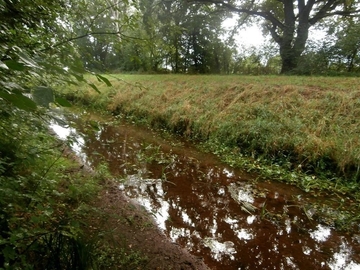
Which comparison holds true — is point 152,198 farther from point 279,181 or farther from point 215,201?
point 279,181

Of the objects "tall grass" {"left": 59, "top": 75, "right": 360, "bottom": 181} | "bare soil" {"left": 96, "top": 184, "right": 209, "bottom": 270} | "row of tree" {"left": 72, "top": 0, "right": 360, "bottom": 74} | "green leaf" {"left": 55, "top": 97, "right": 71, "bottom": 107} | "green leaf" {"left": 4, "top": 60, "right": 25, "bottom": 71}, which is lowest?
"bare soil" {"left": 96, "top": 184, "right": 209, "bottom": 270}

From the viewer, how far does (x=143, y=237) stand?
9.05 feet

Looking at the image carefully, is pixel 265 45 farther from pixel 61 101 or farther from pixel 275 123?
pixel 61 101

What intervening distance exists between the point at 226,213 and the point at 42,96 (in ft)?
11.3

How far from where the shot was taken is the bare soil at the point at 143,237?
2.49 m

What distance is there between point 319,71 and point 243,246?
32.6ft

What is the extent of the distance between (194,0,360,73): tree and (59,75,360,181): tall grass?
164 inches

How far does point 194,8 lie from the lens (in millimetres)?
13711

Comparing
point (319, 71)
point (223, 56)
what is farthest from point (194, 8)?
point (319, 71)

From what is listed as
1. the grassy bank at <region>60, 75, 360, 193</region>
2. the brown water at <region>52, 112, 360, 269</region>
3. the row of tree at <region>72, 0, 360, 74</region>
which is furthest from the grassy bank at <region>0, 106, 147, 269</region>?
the row of tree at <region>72, 0, 360, 74</region>

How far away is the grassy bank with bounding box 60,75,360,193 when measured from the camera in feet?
15.7

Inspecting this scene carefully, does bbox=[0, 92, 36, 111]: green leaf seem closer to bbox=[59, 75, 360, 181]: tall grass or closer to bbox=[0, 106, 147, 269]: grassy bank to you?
bbox=[0, 106, 147, 269]: grassy bank

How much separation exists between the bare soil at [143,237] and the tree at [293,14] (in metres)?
10.7

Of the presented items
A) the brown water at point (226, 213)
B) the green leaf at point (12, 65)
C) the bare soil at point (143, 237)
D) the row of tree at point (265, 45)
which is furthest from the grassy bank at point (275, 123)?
the green leaf at point (12, 65)
